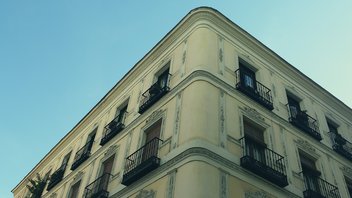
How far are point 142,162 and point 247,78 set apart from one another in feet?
21.2

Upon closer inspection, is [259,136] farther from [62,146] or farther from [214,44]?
[62,146]

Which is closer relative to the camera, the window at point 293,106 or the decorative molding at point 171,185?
the decorative molding at point 171,185

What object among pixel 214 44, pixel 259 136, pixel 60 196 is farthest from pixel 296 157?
pixel 60 196

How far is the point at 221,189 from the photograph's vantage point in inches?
406

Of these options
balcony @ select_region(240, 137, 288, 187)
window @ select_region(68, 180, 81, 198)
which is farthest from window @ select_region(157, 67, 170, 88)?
window @ select_region(68, 180, 81, 198)

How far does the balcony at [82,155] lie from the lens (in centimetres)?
1853

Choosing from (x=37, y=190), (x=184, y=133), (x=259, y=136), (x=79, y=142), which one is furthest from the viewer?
(x=79, y=142)

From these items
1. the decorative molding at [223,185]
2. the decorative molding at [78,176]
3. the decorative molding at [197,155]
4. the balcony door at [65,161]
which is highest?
the balcony door at [65,161]

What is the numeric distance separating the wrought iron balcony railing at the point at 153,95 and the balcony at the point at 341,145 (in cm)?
853

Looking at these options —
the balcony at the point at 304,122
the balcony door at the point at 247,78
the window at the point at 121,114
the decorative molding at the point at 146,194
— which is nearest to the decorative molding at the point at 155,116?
the window at the point at 121,114

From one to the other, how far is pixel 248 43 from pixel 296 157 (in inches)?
238

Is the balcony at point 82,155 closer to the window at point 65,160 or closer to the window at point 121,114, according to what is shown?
the window at point 65,160

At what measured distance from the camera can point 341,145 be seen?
56.5ft

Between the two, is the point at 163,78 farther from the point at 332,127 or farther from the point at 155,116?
the point at 332,127
